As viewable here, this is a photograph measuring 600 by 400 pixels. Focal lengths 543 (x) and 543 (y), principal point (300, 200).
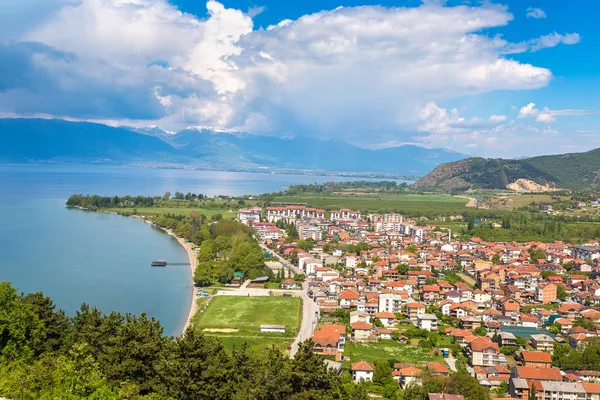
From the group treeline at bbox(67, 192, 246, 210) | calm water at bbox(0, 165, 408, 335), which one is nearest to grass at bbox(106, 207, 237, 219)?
treeline at bbox(67, 192, 246, 210)

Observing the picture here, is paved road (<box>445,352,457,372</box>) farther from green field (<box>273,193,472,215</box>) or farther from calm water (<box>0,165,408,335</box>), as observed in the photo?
green field (<box>273,193,472,215</box>)

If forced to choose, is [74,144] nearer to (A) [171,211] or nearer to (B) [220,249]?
(A) [171,211]

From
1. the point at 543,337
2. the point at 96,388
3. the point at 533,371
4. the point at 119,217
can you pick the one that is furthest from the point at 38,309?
the point at 119,217

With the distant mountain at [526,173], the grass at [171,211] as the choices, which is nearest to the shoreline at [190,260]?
the grass at [171,211]

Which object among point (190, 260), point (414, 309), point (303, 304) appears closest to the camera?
point (414, 309)

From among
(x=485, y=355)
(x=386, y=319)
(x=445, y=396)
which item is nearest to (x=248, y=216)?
(x=386, y=319)
